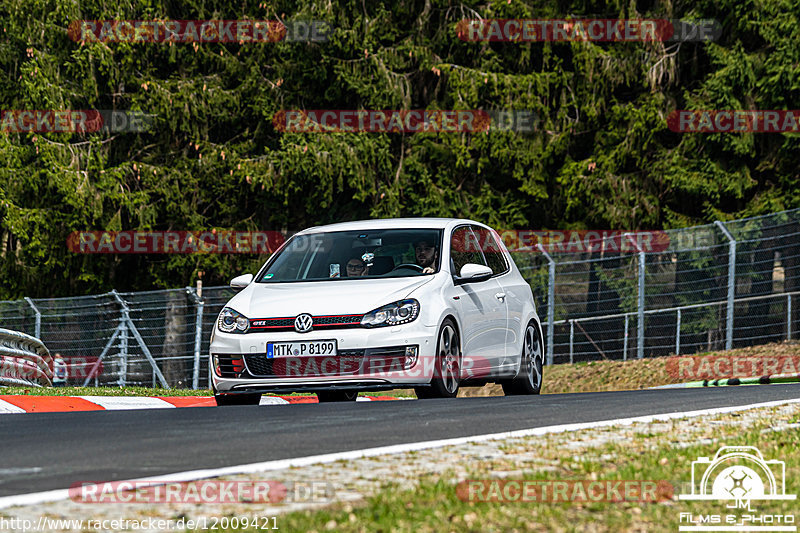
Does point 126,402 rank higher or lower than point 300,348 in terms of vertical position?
lower

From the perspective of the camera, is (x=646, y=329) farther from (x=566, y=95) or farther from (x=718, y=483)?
(x=718, y=483)

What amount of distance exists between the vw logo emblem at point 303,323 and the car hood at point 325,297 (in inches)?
2.1

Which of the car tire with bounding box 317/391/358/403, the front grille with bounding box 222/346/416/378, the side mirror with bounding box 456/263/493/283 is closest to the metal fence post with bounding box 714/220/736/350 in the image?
the car tire with bounding box 317/391/358/403

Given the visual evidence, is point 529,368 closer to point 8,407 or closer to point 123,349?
point 8,407

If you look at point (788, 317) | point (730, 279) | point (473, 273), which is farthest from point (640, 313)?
point (473, 273)

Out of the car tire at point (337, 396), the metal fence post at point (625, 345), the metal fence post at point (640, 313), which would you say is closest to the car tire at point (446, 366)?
the car tire at point (337, 396)

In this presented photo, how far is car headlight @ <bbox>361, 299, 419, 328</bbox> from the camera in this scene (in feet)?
33.1

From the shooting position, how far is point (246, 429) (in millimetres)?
7656

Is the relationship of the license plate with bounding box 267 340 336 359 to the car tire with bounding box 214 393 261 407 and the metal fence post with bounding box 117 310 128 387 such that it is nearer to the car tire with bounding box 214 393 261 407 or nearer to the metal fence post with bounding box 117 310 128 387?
→ the car tire with bounding box 214 393 261 407

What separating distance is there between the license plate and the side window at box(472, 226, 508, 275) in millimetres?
2597

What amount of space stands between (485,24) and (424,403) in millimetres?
19154

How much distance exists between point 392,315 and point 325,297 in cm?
61

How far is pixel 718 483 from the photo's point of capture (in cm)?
527

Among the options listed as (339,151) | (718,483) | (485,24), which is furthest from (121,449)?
(485,24)
